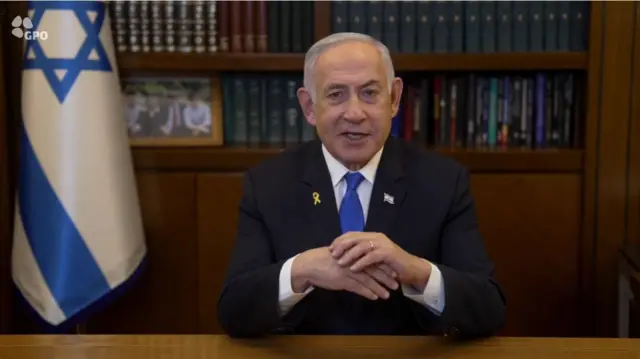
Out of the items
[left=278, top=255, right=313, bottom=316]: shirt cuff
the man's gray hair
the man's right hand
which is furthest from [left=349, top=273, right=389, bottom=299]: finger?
the man's gray hair

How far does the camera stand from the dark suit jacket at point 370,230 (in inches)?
66.7

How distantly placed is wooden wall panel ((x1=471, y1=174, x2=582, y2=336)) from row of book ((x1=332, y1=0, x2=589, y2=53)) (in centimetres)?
44

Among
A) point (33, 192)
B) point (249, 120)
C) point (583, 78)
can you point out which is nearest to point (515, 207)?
point (583, 78)

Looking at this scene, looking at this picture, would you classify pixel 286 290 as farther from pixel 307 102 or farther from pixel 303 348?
pixel 307 102

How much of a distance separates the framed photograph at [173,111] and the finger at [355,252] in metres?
1.38

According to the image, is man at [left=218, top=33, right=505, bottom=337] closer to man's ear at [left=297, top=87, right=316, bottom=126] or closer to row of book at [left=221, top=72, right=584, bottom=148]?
man's ear at [left=297, top=87, right=316, bottom=126]

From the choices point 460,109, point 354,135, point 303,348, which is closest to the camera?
point 303,348

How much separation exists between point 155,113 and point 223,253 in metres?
0.54

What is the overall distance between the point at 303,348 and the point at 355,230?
0.35 metres

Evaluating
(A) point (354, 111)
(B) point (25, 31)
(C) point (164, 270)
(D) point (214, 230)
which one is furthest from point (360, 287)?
(B) point (25, 31)

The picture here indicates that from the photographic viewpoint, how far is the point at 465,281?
1.61m

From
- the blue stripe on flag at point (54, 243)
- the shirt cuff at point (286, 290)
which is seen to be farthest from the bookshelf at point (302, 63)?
the shirt cuff at point (286, 290)

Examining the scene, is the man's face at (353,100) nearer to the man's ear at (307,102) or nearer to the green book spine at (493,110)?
the man's ear at (307,102)

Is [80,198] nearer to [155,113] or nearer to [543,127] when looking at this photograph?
[155,113]
